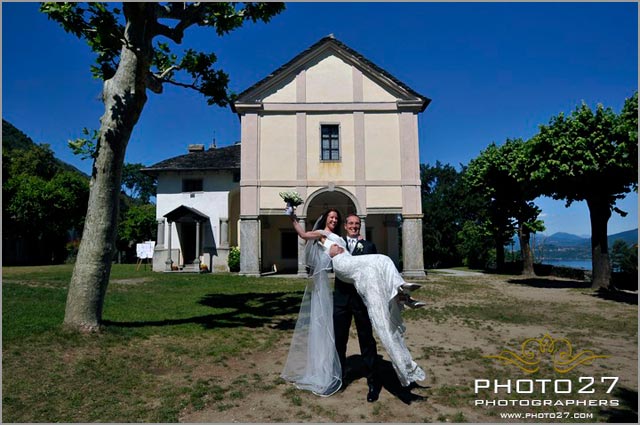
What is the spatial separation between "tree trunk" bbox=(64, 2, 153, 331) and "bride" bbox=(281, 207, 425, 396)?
3893 mm

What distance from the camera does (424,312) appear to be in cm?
1072

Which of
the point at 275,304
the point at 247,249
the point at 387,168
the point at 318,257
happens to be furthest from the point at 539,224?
the point at 318,257

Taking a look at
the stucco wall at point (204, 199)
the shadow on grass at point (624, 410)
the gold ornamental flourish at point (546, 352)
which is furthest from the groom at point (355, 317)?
the stucco wall at point (204, 199)

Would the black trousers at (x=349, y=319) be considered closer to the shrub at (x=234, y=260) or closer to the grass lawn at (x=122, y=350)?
the grass lawn at (x=122, y=350)

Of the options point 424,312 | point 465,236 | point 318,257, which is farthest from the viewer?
point 465,236

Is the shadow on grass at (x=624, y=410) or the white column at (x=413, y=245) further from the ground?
the white column at (x=413, y=245)

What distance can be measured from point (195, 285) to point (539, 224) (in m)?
20.0

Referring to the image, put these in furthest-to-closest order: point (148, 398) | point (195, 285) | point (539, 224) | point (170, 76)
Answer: point (539, 224) < point (195, 285) < point (170, 76) < point (148, 398)

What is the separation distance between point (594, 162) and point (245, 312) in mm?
12485

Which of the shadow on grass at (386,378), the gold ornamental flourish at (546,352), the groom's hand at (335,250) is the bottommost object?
the gold ornamental flourish at (546,352)

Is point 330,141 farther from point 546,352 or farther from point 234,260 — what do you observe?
point 546,352

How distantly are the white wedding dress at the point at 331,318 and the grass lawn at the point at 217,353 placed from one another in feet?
1.01

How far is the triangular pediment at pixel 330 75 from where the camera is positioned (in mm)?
20500

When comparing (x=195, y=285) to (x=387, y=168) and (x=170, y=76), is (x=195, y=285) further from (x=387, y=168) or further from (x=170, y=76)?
(x=387, y=168)
